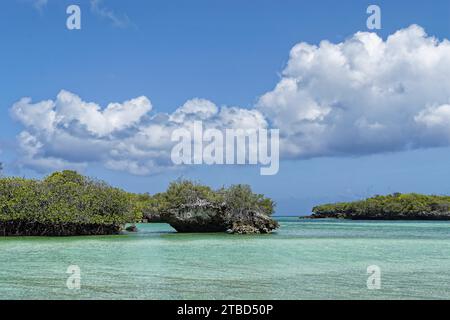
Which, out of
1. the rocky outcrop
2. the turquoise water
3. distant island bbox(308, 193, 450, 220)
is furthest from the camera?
distant island bbox(308, 193, 450, 220)

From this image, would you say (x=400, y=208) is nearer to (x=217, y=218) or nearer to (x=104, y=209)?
(x=217, y=218)

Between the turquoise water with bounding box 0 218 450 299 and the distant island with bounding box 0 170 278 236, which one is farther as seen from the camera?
the distant island with bounding box 0 170 278 236

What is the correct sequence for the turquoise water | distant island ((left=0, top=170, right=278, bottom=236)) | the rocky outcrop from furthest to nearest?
the rocky outcrop, distant island ((left=0, top=170, right=278, bottom=236)), the turquoise water

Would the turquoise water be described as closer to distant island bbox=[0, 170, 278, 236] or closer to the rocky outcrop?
distant island bbox=[0, 170, 278, 236]

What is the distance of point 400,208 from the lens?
106 m

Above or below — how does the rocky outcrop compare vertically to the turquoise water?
above

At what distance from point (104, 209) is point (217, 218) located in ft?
26.7

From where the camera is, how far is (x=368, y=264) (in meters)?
21.1

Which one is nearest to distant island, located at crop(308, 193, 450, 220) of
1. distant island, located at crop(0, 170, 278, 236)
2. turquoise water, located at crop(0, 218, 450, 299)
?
distant island, located at crop(0, 170, 278, 236)

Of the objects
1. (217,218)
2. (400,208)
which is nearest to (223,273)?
(217,218)

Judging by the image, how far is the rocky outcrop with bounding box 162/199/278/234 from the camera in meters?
42.1

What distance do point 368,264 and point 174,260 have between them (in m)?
7.17
